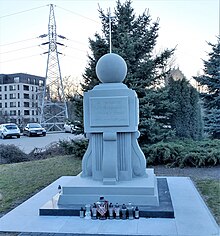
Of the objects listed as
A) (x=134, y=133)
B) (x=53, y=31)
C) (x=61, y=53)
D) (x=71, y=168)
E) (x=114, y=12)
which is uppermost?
(x=53, y=31)

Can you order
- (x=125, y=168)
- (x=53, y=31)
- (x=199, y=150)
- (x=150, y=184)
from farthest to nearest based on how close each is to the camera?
(x=53, y=31) < (x=199, y=150) < (x=125, y=168) < (x=150, y=184)

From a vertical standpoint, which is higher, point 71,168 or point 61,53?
point 61,53

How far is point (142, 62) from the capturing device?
10.2 metres

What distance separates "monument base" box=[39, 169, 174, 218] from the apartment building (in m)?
23.9

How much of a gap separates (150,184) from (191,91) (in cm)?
713

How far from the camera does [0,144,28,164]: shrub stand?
34.0 ft

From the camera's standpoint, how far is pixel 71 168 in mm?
8125

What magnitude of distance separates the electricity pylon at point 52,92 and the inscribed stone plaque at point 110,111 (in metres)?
18.8

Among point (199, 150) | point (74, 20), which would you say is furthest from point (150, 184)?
point (74, 20)

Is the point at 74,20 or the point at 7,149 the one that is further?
the point at 74,20

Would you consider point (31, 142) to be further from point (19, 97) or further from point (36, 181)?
point (19, 97)

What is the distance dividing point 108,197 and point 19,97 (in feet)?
87.9

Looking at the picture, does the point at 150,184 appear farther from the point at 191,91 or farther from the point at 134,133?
the point at 191,91

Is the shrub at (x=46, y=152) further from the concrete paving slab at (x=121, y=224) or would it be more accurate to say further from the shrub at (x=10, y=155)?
the concrete paving slab at (x=121, y=224)
